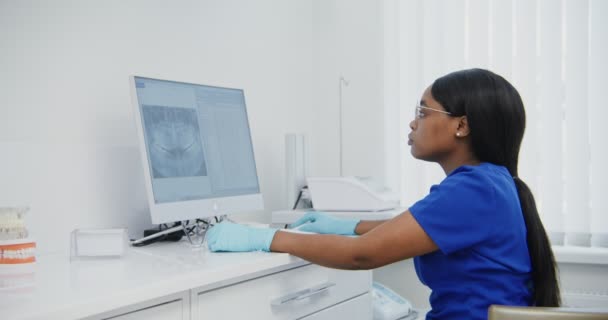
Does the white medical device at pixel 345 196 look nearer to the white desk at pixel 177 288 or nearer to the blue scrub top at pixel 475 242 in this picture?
the white desk at pixel 177 288

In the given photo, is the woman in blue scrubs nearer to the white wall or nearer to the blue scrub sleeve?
the blue scrub sleeve

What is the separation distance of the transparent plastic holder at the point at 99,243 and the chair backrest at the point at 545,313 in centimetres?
83

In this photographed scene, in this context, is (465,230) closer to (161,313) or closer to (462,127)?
(462,127)

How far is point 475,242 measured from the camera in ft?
3.74

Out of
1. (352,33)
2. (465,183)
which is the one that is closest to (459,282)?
(465,183)

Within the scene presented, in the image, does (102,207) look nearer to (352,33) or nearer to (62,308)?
(62,308)

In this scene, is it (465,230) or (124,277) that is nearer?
(124,277)

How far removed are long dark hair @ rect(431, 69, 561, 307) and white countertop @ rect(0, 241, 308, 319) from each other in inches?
21.4

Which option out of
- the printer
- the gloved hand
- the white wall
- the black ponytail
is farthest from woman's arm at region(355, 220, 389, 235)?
the white wall

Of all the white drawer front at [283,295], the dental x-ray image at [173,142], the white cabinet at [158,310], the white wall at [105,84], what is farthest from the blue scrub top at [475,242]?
the white wall at [105,84]

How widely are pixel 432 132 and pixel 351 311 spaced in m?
0.63

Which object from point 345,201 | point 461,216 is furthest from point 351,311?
point 461,216

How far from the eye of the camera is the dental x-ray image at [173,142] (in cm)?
135

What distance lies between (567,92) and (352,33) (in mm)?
1019
